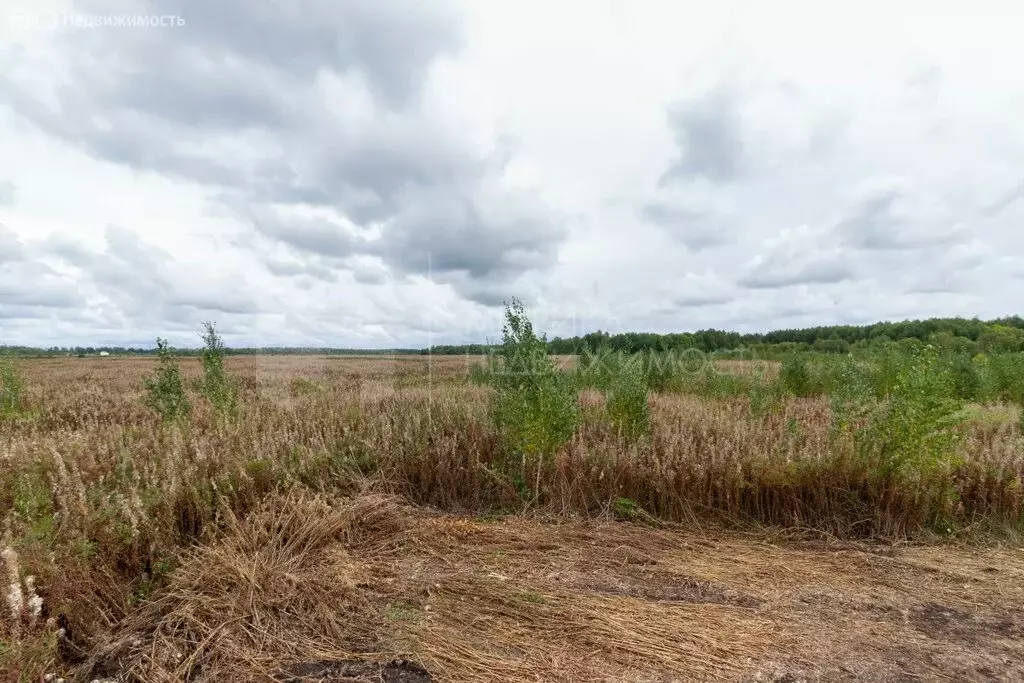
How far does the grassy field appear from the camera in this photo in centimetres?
329

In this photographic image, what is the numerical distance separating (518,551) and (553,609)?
115 cm

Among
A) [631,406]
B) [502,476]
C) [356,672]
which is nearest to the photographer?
[356,672]

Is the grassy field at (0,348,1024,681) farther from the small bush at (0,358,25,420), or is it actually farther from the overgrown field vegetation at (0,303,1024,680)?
the small bush at (0,358,25,420)

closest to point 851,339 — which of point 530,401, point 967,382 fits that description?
point 967,382

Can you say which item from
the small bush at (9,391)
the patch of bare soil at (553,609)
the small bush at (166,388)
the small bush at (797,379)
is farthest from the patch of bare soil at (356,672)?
the small bush at (797,379)

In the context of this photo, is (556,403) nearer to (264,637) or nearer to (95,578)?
(264,637)

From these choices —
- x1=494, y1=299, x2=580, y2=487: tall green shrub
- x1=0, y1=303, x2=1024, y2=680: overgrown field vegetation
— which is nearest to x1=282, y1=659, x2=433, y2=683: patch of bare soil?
x1=0, y1=303, x2=1024, y2=680: overgrown field vegetation

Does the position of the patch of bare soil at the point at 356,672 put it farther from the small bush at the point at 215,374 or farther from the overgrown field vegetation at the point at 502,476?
the small bush at the point at 215,374

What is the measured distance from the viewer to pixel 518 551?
191 inches

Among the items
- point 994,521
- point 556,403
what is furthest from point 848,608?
point 556,403

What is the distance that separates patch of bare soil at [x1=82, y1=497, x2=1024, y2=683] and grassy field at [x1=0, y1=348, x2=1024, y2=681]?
21 mm

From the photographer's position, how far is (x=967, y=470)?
6.04 meters

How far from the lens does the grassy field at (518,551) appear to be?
329 cm

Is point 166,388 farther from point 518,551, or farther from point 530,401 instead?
point 518,551
